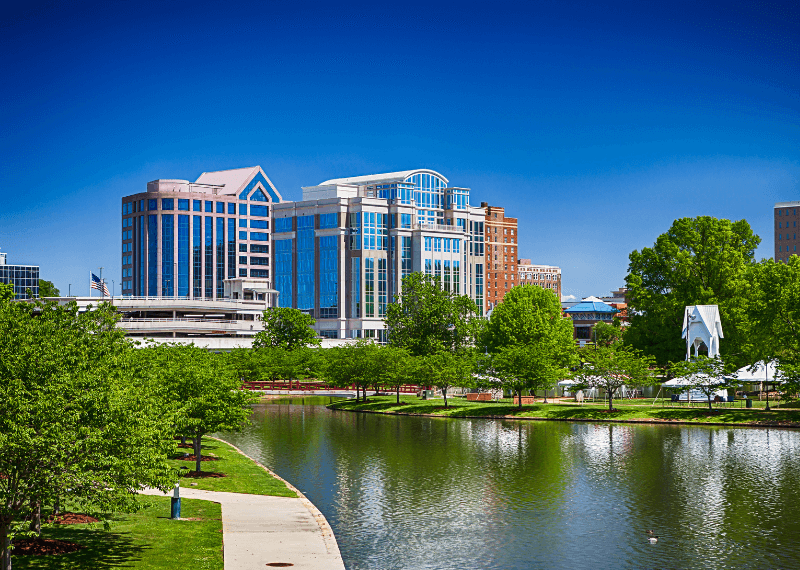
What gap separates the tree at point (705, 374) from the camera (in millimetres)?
82188

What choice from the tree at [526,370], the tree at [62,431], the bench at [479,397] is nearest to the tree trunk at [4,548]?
the tree at [62,431]

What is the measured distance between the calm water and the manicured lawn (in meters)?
1.53

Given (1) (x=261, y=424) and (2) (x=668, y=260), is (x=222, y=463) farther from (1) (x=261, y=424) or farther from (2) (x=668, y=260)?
(2) (x=668, y=260)

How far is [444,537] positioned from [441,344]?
277 feet

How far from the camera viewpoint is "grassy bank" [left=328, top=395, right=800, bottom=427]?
246 feet

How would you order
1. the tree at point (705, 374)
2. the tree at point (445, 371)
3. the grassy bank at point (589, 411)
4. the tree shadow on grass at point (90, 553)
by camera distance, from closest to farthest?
the tree shadow on grass at point (90, 553) < the grassy bank at point (589, 411) < the tree at point (705, 374) < the tree at point (445, 371)

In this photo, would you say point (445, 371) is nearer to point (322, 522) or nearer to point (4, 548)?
point (322, 522)

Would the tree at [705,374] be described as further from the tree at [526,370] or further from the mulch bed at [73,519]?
the mulch bed at [73,519]

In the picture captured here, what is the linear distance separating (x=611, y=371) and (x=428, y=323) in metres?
38.1

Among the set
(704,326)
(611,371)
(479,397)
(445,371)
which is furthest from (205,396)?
(479,397)

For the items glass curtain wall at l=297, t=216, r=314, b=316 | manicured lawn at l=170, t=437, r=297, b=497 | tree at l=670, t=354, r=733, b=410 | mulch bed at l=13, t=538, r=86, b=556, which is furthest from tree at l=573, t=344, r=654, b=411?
glass curtain wall at l=297, t=216, r=314, b=316

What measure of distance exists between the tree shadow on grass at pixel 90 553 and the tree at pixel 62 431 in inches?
101

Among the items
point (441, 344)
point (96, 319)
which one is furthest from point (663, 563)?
point (441, 344)

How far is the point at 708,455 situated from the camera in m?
54.0
